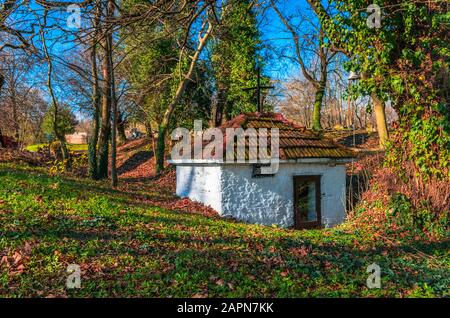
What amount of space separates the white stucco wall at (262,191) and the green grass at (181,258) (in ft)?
7.40

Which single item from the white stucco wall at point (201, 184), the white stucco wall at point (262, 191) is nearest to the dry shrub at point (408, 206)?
the white stucco wall at point (262, 191)

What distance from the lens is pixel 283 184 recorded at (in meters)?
11.2

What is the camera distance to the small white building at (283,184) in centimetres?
1081

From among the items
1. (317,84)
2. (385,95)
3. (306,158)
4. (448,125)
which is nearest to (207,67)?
(317,84)

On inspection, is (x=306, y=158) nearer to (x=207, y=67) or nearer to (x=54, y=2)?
(x=54, y=2)

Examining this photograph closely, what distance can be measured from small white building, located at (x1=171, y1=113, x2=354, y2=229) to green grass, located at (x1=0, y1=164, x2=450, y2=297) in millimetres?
2358

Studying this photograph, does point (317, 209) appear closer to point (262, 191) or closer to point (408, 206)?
point (262, 191)

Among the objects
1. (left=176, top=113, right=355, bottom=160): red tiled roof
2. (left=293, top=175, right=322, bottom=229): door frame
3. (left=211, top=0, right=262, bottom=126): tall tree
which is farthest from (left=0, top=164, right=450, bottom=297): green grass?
(left=211, top=0, right=262, bottom=126): tall tree

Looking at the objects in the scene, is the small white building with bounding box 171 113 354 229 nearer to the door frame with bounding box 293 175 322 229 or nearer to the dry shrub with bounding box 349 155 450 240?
the door frame with bounding box 293 175 322 229

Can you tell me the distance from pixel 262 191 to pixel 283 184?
0.72 metres

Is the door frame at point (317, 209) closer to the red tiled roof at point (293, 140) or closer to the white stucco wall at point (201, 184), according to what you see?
the red tiled roof at point (293, 140)

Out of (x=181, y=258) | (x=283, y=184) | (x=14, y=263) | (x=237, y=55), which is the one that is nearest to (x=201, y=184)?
(x=283, y=184)

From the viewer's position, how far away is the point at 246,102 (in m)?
19.9

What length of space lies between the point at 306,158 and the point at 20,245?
26.0 feet
